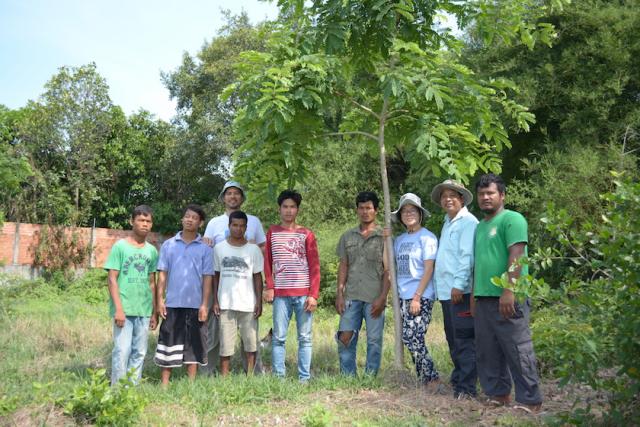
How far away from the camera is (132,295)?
5.55 m

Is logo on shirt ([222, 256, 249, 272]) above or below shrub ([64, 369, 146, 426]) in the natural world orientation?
above

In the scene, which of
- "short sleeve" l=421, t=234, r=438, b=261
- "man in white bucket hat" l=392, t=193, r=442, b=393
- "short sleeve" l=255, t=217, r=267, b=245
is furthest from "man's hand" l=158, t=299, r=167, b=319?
"short sleeve" l=421, t=234, r=438, b=261

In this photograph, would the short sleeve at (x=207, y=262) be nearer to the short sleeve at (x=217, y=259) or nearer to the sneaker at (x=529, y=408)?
Result: the short sleeve at (x=217, y=259)

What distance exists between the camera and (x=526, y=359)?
4.48 meters

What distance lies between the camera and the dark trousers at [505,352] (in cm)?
450

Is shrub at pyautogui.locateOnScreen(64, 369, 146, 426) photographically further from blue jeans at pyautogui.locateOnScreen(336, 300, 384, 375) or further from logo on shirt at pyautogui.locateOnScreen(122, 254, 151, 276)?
blue jeans at pyautogui.locateOnScreen(336, 300, 384, 375)

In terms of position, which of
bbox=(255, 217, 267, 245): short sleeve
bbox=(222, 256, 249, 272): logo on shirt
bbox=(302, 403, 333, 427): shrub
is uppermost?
bbox=(255, 217, 267, 245): short sleeve

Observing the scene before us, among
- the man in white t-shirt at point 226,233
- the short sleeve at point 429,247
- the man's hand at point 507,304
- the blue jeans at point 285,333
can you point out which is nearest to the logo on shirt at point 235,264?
the man in white t-shirt at point 226,233

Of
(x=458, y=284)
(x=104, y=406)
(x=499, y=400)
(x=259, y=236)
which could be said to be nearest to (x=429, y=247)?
(x=458, y=284)

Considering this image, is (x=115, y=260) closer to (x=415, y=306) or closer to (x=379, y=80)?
(x=415, y=306)

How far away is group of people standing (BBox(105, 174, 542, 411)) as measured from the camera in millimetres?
5359

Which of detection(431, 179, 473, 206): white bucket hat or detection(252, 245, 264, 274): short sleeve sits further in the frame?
detection(252, 245, 264, 274): short sleeve

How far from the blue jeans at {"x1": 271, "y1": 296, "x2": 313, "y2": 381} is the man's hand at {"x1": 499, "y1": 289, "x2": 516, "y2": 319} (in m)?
2.00

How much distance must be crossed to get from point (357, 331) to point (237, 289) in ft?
4.21
